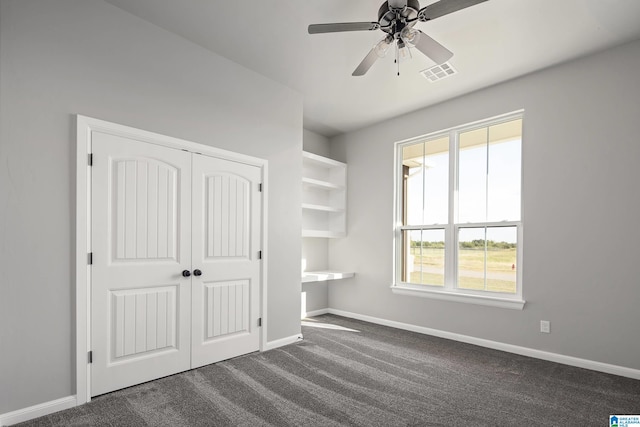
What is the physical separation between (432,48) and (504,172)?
6.80ft

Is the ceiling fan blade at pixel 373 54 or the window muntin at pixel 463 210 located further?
the window muntin at pixel 463 210

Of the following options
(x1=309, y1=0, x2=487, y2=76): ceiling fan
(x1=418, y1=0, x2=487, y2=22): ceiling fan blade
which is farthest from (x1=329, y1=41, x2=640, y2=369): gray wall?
(x1=418, y1=0, x2=487, y2=22): ceiling fan blade

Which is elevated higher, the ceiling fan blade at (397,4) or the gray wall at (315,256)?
the ceiling fan blade at (397,4)

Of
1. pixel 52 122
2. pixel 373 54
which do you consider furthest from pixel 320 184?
pixel 52 122

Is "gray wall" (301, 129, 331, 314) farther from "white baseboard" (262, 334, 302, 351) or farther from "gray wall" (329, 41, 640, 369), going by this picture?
"gray wall" (329, 41, 640, 369)

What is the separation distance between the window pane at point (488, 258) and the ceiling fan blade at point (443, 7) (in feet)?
8.64

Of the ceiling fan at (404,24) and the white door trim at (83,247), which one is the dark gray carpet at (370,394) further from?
the ceiling fan at (404,24)

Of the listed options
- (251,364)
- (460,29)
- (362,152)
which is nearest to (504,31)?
(460,29)

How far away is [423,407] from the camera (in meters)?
2.45

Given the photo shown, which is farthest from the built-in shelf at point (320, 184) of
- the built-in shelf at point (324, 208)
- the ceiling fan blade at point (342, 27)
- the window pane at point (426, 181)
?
the ceiling fan blade at point (342, 27)

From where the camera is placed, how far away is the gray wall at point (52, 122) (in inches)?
86.7

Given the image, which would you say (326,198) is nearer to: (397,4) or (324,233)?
(324,233)

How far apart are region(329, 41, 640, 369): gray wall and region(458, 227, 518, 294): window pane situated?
215mm

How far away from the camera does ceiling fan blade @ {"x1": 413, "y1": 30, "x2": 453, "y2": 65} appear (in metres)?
2.46
